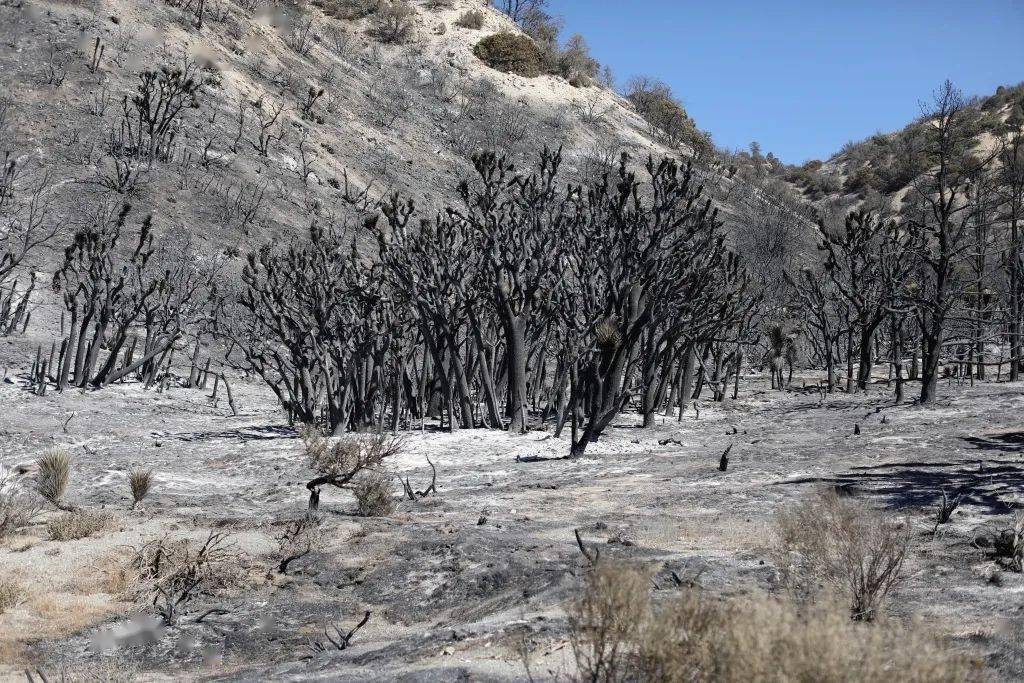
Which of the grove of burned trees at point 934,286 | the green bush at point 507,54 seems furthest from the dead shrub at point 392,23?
the grove of burned trees at point 934,286

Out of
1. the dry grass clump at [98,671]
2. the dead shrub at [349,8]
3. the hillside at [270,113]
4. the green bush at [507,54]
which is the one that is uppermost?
the dead shrub at [349,8]

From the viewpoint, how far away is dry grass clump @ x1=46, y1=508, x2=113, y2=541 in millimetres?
9984

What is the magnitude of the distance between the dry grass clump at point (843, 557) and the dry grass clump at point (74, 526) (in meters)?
6.94

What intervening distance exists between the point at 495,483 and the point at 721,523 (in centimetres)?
470

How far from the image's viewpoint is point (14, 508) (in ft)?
35.6

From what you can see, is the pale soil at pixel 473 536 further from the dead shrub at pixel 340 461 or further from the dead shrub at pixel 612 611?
the dead shrub at pixel 612 611

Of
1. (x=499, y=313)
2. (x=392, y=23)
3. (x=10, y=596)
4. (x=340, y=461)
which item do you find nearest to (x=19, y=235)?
(x=499, y=313)

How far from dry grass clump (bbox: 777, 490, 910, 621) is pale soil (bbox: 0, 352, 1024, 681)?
39cm

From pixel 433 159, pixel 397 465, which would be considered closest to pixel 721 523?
pixel 397 465

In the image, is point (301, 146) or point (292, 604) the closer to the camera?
point (292, 604)

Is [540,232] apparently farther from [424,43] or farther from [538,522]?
[424,43]

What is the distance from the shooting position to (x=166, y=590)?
836cm

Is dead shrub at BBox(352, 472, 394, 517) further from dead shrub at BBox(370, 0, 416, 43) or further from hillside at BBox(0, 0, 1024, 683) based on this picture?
dead shrub at BBox(370, 0, 416, 43)

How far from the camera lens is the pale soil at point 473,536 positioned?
6.72 metres
